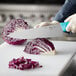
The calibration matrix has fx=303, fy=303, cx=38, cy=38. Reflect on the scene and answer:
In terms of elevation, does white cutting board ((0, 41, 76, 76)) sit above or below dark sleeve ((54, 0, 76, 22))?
below

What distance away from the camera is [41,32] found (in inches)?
48.9

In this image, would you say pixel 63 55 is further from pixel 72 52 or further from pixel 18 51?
pixel 18 51

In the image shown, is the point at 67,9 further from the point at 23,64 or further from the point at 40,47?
the point at 23,64

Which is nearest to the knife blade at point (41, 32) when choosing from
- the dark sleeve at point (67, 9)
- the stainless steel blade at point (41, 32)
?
the stainless steel blade at point (41, 32)

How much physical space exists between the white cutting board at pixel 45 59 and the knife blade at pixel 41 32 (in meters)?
0.08

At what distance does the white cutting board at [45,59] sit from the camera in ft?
3.45

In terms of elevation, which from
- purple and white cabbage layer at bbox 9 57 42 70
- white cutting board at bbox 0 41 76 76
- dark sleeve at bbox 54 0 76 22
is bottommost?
white cutting board at bbox 0 41 76 76

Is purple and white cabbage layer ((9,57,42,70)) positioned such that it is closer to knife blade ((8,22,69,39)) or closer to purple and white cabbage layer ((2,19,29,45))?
knife blade ((8,22,69,39))

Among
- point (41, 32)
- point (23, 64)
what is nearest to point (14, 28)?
point (41, 32)

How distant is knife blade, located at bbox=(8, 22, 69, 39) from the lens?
1238 millimetres

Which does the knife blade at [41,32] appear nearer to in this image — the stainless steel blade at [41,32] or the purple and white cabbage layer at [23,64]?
the stainless steel blade at [41,32]

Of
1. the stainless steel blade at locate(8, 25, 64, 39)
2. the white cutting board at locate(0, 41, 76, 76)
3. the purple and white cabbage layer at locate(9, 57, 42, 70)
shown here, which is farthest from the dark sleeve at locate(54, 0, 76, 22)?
the purple and white cabbage layer at locate(9, 57, 42, 70)

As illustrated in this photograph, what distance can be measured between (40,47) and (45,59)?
0.27 feet

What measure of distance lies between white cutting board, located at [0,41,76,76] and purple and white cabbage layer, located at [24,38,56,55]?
26 mm
